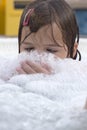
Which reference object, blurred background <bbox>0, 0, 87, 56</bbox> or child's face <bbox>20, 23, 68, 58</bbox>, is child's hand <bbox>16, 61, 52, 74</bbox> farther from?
blurred background <bbox>0, 0, 87, 56</bbox>

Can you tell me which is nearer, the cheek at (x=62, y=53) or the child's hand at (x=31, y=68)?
the child's hand at (x=31, y=68)

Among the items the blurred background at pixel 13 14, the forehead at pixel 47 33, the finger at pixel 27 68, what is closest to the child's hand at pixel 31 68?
the finger at pixel 27 68

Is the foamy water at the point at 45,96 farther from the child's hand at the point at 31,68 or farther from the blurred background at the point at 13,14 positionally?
the blurred background at the point at 13,14

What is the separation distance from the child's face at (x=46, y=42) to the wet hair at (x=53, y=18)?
12 mm

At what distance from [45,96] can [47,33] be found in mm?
248

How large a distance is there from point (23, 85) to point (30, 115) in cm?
14

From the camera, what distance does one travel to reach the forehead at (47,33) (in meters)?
0.90

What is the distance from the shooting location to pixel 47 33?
902mm

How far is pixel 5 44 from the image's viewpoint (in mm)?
1530

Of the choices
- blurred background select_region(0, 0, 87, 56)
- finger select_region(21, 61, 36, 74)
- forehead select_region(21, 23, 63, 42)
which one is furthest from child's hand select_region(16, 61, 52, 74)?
blurred background select_region(0, 0, 87, 56)

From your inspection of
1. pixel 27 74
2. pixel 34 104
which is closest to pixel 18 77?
pixel 27 74

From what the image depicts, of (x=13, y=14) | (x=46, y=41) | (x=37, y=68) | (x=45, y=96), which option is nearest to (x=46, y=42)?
(x=46, y=41)

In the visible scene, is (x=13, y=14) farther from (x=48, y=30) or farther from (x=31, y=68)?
(x=31, y=68)

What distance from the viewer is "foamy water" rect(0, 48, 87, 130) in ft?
1.94
